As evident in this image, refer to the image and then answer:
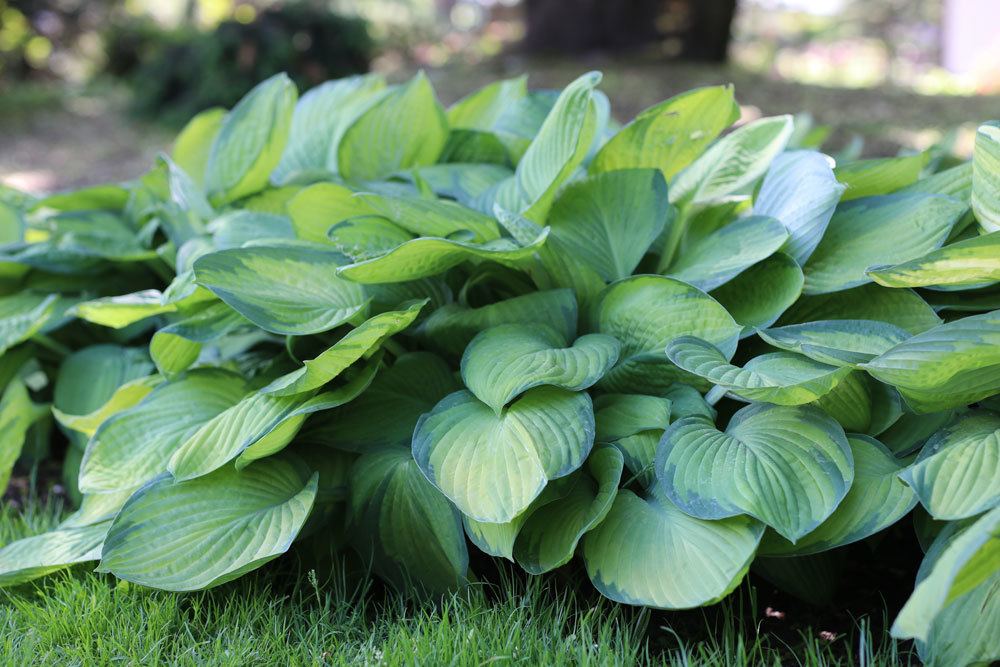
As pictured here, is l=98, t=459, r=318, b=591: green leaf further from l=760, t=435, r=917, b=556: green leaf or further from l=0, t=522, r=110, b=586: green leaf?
l=760, t=435, r=917, b=556: green leaf

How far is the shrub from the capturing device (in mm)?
6668

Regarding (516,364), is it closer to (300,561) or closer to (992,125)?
(300,561)

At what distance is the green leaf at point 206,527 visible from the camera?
1.50 meters

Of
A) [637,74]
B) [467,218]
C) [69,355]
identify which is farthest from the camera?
[637,74]

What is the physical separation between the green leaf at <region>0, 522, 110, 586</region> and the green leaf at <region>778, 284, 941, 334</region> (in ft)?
4.53

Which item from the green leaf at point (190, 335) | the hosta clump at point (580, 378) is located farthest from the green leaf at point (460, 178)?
the green leaf at point (190, 335)

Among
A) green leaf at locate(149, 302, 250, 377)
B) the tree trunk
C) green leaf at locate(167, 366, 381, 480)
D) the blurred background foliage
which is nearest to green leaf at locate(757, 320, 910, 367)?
green leaf at locate(167, 366, 381, 480)

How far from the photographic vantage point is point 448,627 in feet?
4.60

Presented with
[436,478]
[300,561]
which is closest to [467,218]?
[436,478]

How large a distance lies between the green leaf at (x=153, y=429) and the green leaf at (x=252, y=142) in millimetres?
617

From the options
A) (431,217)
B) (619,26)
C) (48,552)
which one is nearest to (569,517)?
(431,217)

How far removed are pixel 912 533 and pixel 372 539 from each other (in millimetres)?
1064

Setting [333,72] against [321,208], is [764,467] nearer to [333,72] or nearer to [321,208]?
[321,208]

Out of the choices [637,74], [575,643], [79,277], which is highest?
[79,277]
